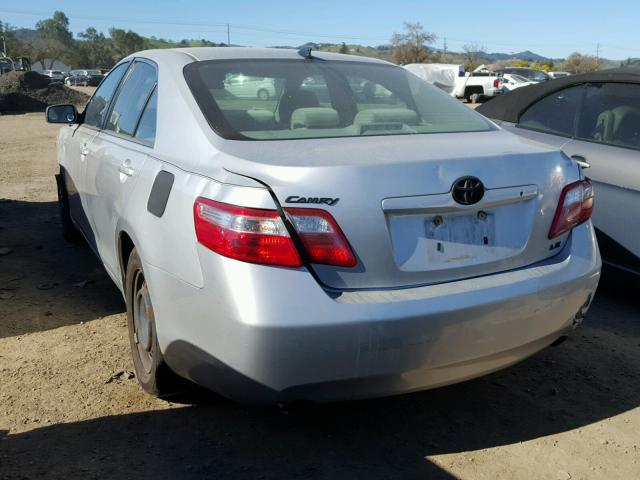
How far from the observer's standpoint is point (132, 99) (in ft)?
12.6

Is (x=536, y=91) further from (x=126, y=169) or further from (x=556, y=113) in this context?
(x=126, y=169)

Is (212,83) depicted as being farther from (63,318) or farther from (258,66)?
(63,318)

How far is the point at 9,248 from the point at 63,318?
6.42ft

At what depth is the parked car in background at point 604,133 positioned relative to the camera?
14.2 feet

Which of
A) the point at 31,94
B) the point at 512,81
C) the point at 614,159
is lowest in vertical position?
the point at 31,94

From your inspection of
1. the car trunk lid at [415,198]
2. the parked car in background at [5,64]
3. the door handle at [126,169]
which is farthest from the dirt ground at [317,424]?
the parked car in background at [5,64]

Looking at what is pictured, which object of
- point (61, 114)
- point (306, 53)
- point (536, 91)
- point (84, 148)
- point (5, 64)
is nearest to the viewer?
point (306, 53)


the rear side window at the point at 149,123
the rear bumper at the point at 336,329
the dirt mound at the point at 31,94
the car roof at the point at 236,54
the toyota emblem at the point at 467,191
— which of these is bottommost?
the dirt mound at the point at 31,94

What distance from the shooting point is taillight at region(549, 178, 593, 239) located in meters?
2.79

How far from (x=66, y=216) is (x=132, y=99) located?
7.56 feet

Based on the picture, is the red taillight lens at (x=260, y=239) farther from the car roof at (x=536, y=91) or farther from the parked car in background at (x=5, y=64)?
the parked car in background at (x=5, y=64)

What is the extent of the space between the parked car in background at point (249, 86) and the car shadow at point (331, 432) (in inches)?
56.7

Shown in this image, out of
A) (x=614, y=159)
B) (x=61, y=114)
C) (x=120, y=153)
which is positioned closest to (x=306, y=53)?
(x=120, y=153)

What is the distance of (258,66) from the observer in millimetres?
3461
